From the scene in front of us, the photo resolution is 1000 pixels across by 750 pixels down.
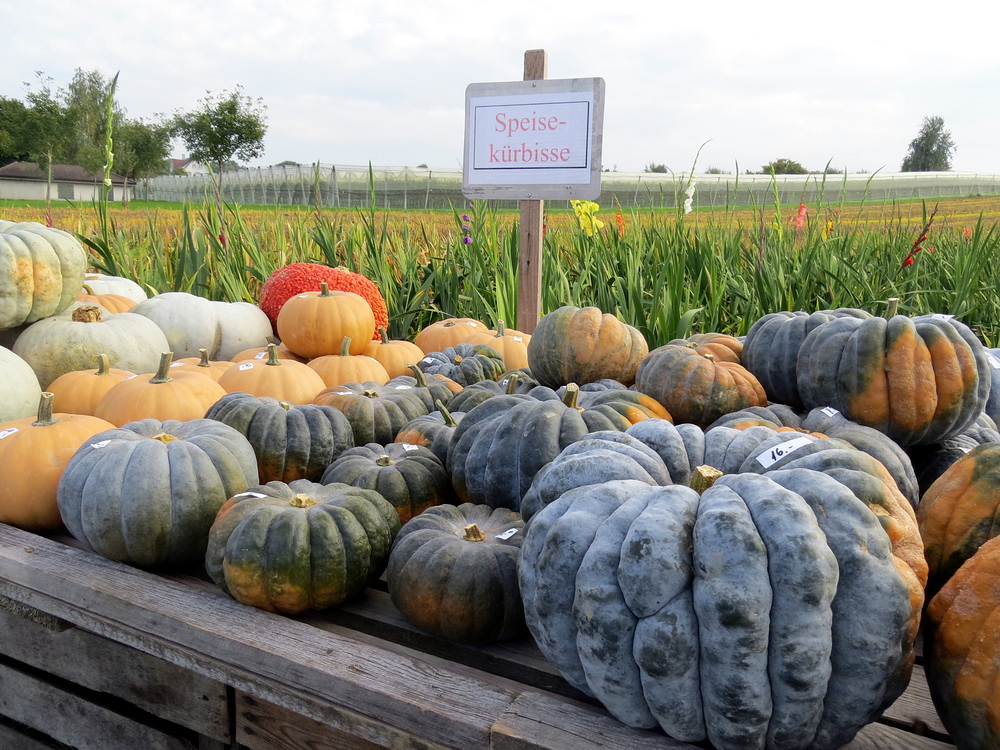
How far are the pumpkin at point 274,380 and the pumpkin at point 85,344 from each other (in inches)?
16.1

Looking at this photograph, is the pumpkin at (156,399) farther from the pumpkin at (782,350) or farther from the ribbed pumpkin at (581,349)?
the pumpkin at (782,350)

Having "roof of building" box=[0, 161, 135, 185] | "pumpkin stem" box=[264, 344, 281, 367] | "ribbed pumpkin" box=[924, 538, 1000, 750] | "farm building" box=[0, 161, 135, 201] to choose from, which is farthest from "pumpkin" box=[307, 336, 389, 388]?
"farm building" box=[0, 161, 135, 201]

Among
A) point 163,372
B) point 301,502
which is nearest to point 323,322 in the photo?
point 163,372

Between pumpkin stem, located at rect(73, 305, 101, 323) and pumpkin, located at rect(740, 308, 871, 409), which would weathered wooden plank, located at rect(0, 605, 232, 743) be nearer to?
pumpkin stem, located at rect(73, 305, 101, 323)

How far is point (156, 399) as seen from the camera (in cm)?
223

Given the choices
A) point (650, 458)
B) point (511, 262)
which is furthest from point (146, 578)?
point (511, 262)

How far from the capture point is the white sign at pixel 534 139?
3311 millimetres

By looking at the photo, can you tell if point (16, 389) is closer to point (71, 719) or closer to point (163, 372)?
point (163, 372)

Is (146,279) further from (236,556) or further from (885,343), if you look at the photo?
(885,343)

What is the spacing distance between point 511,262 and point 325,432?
283 centimetres

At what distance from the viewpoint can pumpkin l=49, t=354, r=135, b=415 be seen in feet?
7.85

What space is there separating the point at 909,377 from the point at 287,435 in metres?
1.61

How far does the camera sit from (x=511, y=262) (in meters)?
4.63

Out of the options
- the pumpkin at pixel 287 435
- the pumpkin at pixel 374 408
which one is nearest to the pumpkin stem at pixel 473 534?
the pumpkin at pixel 287 435
